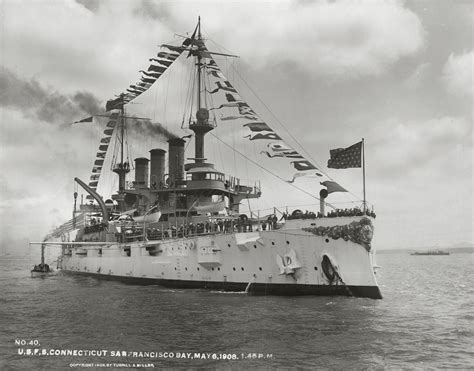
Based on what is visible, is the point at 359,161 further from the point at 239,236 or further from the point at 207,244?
the point at 207,244

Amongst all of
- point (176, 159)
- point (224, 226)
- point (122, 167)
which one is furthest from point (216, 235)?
point (122, 167)

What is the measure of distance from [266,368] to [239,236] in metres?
13.0

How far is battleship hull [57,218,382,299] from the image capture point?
21.5 metres

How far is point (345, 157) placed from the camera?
21.4 meters

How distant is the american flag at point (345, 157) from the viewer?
21188mm

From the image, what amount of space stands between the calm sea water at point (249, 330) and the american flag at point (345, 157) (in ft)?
20.0

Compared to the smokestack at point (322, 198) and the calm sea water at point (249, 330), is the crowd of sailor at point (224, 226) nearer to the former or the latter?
the smokestack at point (322, 198)

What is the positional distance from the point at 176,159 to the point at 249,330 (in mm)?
22811

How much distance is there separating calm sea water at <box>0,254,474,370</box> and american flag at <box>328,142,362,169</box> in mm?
6096

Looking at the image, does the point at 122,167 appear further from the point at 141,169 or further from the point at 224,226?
the point at 224,226

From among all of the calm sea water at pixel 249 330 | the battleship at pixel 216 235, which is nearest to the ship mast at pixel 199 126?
the battleship at pixel 216 235

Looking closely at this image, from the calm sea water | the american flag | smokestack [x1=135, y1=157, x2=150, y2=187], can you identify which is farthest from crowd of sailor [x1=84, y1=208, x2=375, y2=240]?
smokestack [x1=135, y1=157, x2=150, y2=187]

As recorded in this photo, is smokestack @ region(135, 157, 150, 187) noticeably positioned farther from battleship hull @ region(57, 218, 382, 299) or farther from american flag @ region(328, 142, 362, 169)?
american flag @ region(328, 142, 362, 169)

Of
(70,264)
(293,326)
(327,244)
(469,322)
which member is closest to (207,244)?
(327,244)
